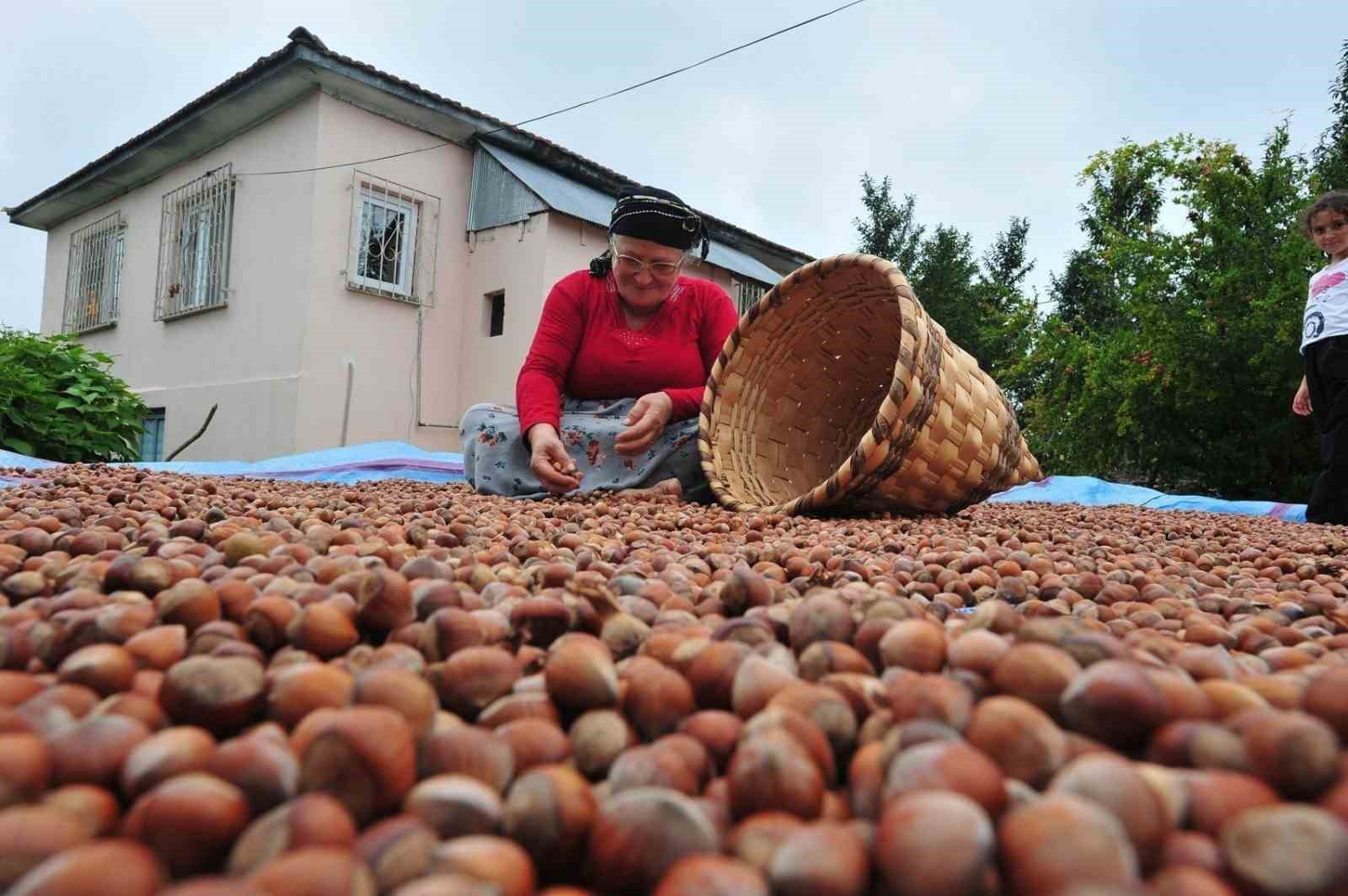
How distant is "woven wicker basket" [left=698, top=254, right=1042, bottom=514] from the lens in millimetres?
2613

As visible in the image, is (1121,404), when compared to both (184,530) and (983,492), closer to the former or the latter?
(983,492)

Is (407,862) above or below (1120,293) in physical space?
below

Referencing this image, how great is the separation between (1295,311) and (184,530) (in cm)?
701

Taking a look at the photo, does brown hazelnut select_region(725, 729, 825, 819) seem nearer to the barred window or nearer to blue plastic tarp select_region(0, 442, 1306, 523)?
blue plastic tarp select_region(0, 442, 1306, 523)

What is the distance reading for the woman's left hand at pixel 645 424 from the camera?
9.81 feet

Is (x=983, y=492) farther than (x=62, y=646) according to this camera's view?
Yes

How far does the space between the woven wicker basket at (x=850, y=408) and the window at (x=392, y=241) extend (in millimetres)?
4679

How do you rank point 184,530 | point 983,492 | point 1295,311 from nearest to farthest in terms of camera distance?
point 184,530 < point 983,492 < point 1295,311

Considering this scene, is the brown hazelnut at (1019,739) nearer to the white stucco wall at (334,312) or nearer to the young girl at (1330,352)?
the young girl at (1330,352)

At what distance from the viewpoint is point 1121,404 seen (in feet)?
23.9

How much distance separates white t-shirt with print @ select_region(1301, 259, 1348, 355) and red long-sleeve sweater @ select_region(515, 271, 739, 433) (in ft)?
7.49

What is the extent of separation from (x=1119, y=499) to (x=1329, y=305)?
1894 millimetres

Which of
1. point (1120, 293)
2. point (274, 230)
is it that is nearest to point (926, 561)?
point (274, 230)

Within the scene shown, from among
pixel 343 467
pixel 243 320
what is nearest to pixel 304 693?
pixel 343 467
